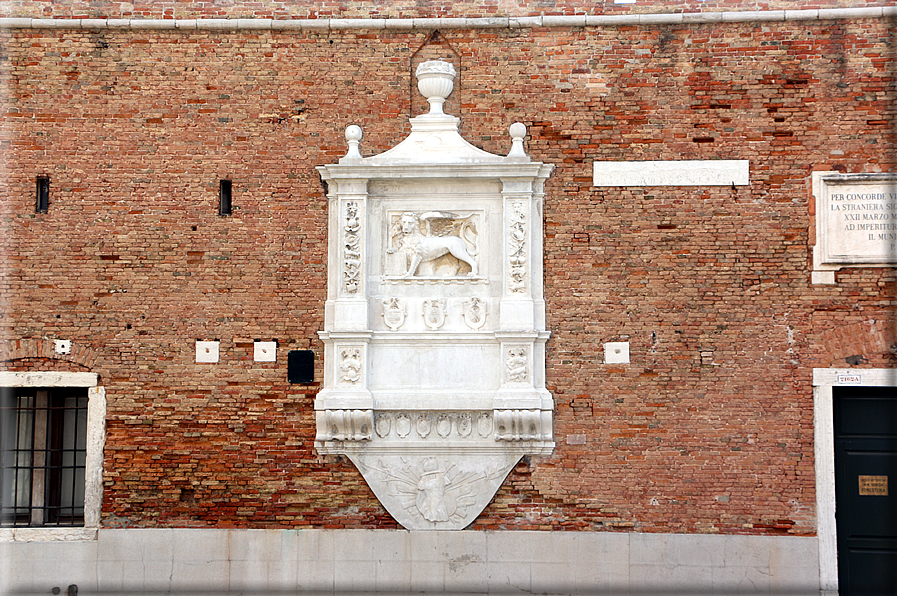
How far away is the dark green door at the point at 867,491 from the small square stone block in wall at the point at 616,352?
1.99 metres

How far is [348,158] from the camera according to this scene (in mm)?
8141

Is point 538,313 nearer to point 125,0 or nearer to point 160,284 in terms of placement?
point 160,284

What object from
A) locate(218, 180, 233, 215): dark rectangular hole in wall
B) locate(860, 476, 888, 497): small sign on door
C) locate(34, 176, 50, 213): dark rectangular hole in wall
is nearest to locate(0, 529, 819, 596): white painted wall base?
locate(860, 476, 888, 497): small sign on door

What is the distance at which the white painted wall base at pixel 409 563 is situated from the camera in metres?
7.88

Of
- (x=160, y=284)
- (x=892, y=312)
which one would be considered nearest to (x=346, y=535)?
(x=160, y=284)

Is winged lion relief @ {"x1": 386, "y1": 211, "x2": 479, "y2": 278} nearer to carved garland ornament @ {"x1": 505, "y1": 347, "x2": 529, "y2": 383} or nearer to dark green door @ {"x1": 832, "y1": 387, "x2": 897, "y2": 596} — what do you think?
carved garland ornament @ {"x1": 505, "y1": 347, "x2": 529, "y2": 383}

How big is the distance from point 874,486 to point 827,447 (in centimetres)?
58

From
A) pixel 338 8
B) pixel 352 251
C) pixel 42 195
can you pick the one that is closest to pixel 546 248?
pixel 352 251

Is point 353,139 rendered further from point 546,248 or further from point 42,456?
point 42,456

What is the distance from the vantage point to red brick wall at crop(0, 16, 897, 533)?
315 inches

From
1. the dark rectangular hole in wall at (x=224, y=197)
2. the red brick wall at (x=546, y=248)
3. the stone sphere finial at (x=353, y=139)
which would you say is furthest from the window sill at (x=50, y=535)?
the stone sphere finial at (x=353, y=139)

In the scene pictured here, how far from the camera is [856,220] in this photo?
802 cm

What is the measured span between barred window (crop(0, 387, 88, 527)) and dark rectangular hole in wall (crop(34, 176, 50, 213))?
5.96 feet

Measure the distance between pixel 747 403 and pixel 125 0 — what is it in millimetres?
7337
